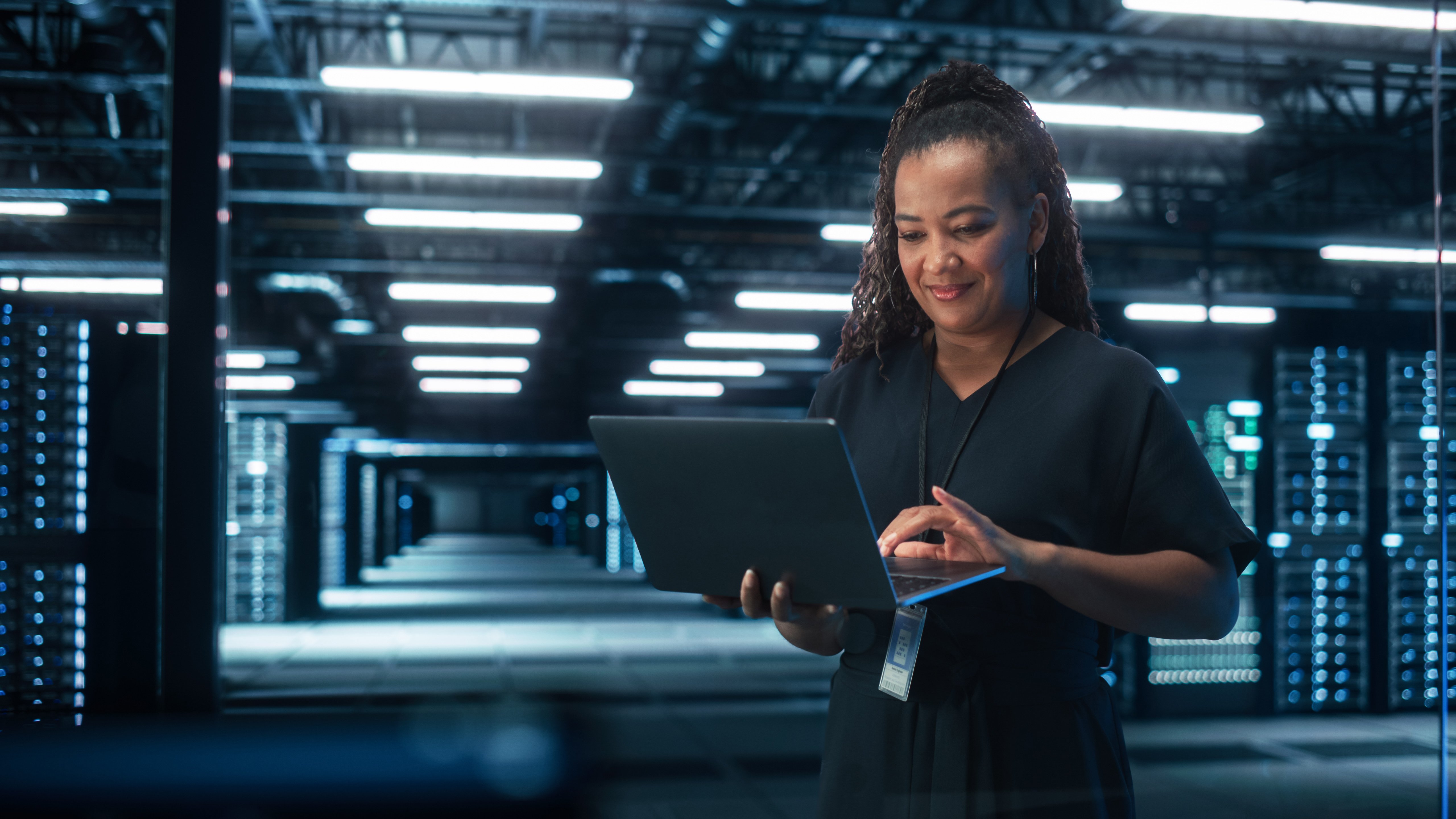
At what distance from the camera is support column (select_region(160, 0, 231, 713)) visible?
12.2ft

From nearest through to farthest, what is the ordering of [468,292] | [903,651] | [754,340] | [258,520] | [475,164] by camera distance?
[903,651], [475,164], [468,292], [258,520], [754,340]

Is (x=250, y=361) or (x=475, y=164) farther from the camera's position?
(x=250, y=361)

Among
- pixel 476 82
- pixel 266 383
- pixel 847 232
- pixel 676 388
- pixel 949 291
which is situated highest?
pixel 847 232

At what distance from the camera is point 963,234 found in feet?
3.41

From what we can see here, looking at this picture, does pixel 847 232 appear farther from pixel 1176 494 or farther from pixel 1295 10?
pixel 1176 494

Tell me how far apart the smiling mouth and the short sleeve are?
20 centimetres

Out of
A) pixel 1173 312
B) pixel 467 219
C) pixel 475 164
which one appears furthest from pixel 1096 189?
pixel 467 219

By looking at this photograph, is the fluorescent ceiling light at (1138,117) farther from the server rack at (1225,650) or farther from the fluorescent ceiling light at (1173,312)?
the fluorescent ceiling light at (1173,312)

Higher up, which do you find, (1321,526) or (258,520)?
(1321,526)

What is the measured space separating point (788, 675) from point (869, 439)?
23.7ft

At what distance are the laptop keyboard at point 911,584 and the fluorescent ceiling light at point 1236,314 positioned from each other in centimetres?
565

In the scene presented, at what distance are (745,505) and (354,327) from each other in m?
13.4

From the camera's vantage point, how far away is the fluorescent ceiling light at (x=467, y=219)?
8.09 m

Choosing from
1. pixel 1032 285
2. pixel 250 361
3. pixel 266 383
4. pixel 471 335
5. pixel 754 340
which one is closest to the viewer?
pixel 1032 285
